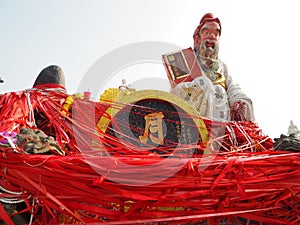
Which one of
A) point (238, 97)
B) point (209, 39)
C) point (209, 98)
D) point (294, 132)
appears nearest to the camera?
point (294, 132)

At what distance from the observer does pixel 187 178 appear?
2273 millimetres

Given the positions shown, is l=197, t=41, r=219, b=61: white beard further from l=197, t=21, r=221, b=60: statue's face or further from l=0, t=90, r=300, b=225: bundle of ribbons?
l=0, t=90, r=300, b=225: bundle of ribbons

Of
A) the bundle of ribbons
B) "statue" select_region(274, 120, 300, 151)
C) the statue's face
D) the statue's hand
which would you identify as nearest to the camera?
the bundle of ribbons

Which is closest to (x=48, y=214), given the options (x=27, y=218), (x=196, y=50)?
(x=27, y=218)

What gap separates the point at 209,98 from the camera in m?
4.73

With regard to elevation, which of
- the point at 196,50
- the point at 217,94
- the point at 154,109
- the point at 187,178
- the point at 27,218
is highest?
the point at 196,50

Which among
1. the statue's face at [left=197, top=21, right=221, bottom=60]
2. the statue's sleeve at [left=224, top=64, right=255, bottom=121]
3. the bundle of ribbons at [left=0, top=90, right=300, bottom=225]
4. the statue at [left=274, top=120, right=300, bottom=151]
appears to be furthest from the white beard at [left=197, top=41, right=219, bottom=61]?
the bundle of ribbons at [left=0, top=90, right=300, bottom=225]

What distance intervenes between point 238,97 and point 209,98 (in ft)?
2.02

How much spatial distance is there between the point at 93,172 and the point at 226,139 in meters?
2.20

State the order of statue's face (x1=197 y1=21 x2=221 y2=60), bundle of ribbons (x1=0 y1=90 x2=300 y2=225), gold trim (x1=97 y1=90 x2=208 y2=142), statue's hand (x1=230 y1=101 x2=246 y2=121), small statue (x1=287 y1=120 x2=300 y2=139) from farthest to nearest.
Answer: statue's face (x1=197 y1=21 x2=221 y2=60), statue's hand (x1=230 y1=101 x2=246 y2=121), gold trim (x1=97 y1=90 x2=208 y2=142), small statue (x1=287 y1=120 x2=300 y2=139), bundle of ribbons (x1=0 y1=90 x2=300 y2=225)

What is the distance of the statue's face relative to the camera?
5.55 m

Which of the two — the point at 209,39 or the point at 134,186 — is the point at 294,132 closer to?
the point at 209,39

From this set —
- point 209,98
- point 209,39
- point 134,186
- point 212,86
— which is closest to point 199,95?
point 209,98

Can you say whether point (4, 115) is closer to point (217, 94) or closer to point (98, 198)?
point (98, 198)
